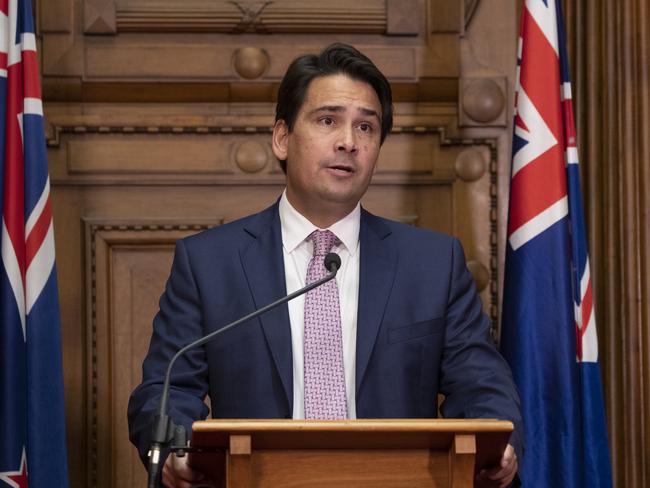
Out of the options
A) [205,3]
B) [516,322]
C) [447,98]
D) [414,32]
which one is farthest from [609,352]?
[205,3]

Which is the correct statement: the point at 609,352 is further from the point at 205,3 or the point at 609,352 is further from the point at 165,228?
the point at 205,3

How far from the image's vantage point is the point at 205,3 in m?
3.49

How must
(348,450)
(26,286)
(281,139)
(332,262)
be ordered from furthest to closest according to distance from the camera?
1. (26,286)
2. (281,139)
3. (332,262)
4. (348,450)

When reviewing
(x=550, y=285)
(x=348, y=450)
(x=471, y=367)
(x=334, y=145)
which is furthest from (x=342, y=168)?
(x=348, y=450)

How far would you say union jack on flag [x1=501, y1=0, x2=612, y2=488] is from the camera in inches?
119

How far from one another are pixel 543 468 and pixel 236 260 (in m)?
1.10

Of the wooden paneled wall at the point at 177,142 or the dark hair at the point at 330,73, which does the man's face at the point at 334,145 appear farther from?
the wooden paneled wall at the point at 177,142

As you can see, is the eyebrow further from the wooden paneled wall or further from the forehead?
the wooden paneled wall

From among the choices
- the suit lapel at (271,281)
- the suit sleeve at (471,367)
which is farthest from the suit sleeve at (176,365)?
the suit sleeve at (471,367)

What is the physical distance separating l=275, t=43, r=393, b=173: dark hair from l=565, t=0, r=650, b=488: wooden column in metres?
0.92

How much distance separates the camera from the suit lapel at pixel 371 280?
2488 millimetres

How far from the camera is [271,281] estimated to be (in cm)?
257

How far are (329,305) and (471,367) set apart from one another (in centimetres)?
36

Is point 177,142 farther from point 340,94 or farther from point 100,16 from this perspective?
point 340,94
